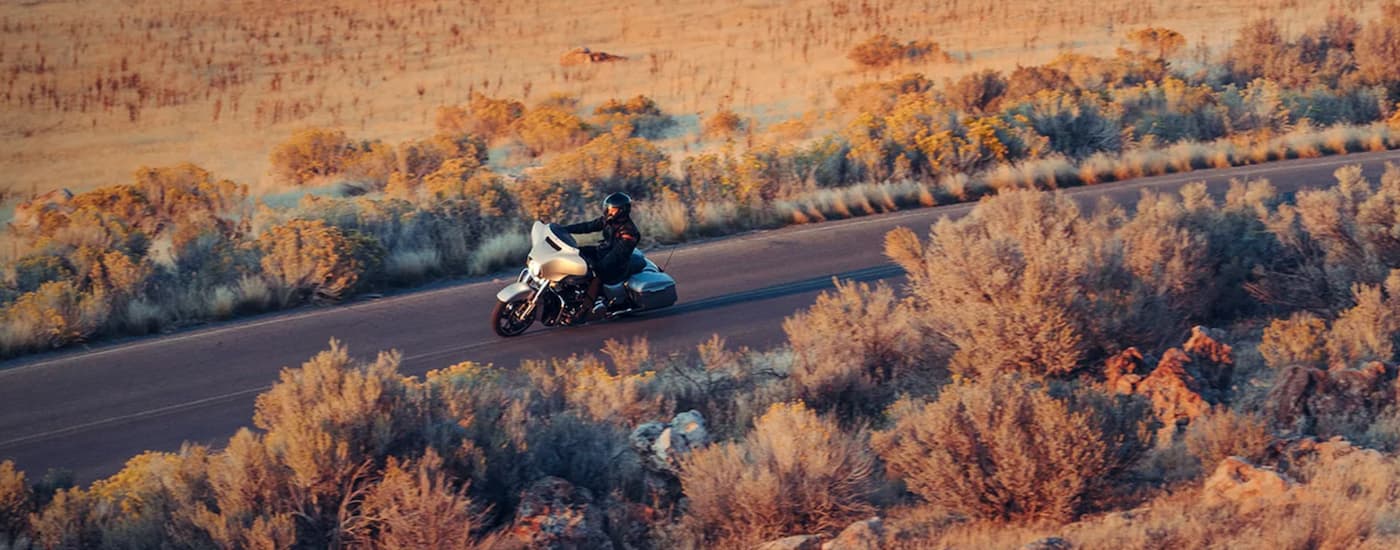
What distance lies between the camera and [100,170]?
28016 mm

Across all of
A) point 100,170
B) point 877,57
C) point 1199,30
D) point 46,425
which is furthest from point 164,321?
point 1199,30

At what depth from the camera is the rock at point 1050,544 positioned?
277 inches

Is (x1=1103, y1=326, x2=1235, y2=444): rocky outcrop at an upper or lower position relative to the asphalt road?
upper

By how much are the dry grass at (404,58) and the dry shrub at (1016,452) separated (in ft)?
73.2

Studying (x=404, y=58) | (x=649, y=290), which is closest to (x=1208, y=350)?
(x=649, y=290)

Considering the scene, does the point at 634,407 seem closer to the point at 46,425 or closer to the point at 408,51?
the point at 46,425

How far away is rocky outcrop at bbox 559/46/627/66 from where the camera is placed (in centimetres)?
3988

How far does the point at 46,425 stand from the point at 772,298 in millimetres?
7587

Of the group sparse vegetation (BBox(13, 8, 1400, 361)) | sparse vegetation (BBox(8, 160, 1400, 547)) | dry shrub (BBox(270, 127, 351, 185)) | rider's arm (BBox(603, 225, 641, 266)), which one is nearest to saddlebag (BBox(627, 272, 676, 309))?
rider's arm (BBox(603, 225, 641, 266))

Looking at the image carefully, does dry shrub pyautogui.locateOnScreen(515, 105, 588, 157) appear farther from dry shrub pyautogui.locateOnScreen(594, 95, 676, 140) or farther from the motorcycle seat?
the motorcycle seat

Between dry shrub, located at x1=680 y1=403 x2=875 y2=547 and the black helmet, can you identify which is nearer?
dry shrub, located at x1=680 y1=403 x2=875 y2=547

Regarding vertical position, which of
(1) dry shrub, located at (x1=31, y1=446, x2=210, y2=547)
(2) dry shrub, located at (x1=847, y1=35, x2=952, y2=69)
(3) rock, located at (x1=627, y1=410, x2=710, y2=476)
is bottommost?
(2) dry shrub, located at (x1=847, y1=35, x2=952, y2=69)

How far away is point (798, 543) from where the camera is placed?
Answer: 7.62 metres

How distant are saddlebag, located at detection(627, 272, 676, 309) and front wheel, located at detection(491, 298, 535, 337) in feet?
3.64
